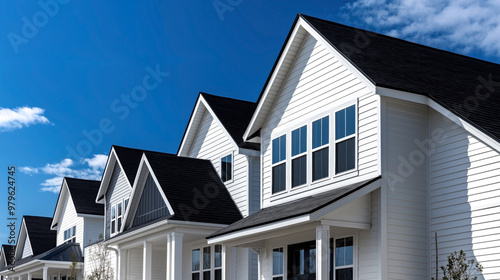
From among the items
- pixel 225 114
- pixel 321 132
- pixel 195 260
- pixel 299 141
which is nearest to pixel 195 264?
pixel 195 260

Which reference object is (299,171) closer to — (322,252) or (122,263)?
(322,252)

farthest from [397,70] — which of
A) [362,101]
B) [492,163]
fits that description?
[492,163]

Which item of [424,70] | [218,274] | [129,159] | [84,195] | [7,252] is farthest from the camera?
[7,252]

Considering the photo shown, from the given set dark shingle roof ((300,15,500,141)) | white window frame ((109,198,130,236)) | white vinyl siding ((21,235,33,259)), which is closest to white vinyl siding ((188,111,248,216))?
white window frame ((109,198,130,236))

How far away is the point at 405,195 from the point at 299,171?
394 centimetres

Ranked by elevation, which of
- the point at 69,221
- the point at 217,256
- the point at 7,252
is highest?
the point at 69,221

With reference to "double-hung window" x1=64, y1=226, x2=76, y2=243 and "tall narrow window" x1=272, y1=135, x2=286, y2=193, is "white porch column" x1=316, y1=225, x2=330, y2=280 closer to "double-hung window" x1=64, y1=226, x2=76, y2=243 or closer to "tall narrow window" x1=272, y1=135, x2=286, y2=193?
"tall narrow window" x1=272, y1=135, x2=286, y2=193

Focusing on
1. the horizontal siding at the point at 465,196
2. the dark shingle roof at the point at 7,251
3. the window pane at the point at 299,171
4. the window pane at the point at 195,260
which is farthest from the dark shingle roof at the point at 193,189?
the dark shingle roof at the point at 7,251

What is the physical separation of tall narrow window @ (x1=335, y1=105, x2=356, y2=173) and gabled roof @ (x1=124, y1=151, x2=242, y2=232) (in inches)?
266

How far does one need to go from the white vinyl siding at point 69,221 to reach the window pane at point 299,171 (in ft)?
72.9

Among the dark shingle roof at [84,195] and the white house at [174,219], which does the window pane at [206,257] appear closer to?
the white house at [174,219]

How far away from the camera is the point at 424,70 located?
1778cm

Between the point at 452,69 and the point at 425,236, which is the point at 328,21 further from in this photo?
the point at 425,236

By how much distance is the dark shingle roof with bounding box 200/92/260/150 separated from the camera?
24297mm
